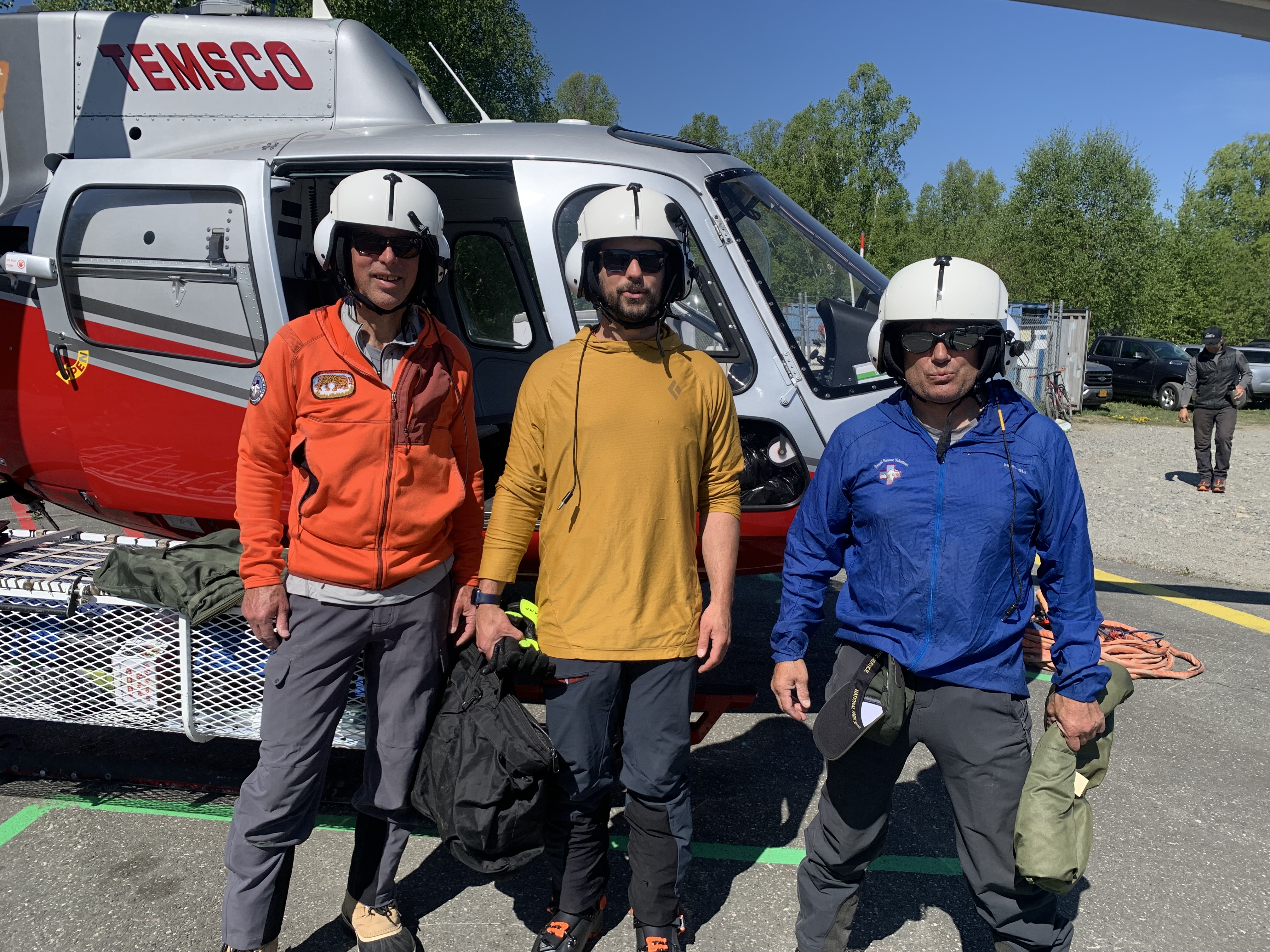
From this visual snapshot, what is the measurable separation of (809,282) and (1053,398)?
16.4 meters

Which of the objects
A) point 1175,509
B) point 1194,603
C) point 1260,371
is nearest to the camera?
point 1194,603

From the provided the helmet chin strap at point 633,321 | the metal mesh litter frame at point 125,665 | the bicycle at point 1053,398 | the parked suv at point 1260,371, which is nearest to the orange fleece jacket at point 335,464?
the helmet chin strap at point 633,321

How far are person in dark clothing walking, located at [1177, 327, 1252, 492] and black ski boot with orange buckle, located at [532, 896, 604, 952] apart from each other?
429 inches

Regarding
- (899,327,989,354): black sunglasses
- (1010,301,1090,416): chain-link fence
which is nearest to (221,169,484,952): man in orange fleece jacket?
(899,327,989,354): black sunglasses

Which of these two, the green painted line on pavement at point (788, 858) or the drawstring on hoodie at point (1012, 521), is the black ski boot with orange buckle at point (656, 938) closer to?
the green painted line on pavement at point (788, 858)

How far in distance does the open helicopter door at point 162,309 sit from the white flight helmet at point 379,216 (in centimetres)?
117

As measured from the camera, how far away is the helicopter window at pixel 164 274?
3549mm

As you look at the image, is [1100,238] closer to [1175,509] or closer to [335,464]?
[1175,509]

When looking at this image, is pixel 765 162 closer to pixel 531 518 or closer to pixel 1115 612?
pixel 1115 612

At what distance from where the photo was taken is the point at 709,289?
11.8ft

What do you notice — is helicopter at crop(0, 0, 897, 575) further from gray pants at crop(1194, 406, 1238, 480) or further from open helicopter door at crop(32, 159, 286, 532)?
gray pants at crop(1194, 406, 1238, 480)

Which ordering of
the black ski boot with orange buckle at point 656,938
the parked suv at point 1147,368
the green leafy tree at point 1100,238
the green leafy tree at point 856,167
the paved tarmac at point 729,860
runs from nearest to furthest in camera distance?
1. the black ski boot with orange buckle at point 656,938
2. the paved tarmac at point 729,860
3. the parked suv at point 1147,368
4. the green leafy tree at point 1100,238
5. the green leafy tree at point 856,167

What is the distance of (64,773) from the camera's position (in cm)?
369

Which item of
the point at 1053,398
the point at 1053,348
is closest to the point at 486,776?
the point at 1053,398
